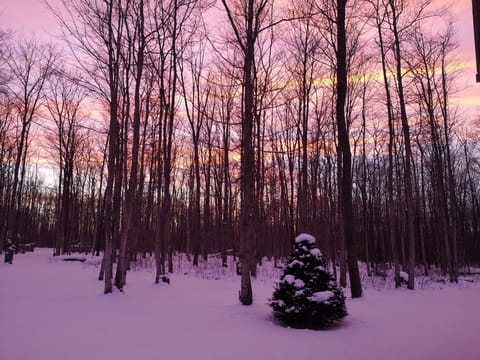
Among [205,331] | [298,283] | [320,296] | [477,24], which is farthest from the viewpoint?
[298,283]

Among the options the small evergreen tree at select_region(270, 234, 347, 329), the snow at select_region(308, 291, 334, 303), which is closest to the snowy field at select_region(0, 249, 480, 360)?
the small evergreen tree at select_region(270, 234, 347, 329)

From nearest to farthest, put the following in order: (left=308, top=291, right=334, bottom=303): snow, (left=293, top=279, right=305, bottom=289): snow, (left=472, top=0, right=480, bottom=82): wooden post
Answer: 1. (left=472, top=0, right=480, bottom=82): wooden post
2. (left=308, top=291, right=334, bottom=303): snow
3. (left=293, top=279, right=305, bottom=289): snow

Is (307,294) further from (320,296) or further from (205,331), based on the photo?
(205,331)

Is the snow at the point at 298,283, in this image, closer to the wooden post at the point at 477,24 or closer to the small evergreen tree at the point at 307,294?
the small evergreen tree at the point at 307,294

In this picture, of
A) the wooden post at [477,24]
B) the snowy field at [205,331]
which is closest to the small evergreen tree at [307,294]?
the snowy field at [205,331]

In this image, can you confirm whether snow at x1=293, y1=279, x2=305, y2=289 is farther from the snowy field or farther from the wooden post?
the wooden post

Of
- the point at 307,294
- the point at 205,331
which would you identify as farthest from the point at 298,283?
the point at 205,331

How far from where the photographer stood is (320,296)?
6559 mm

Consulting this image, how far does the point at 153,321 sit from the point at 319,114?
55.1 feet

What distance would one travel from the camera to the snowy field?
16.0 feet

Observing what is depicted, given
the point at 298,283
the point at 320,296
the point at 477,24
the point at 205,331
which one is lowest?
the point at 205,331

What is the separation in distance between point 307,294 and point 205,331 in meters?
2.01

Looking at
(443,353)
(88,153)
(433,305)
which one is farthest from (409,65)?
(88,153)

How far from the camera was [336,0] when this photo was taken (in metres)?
11.7
